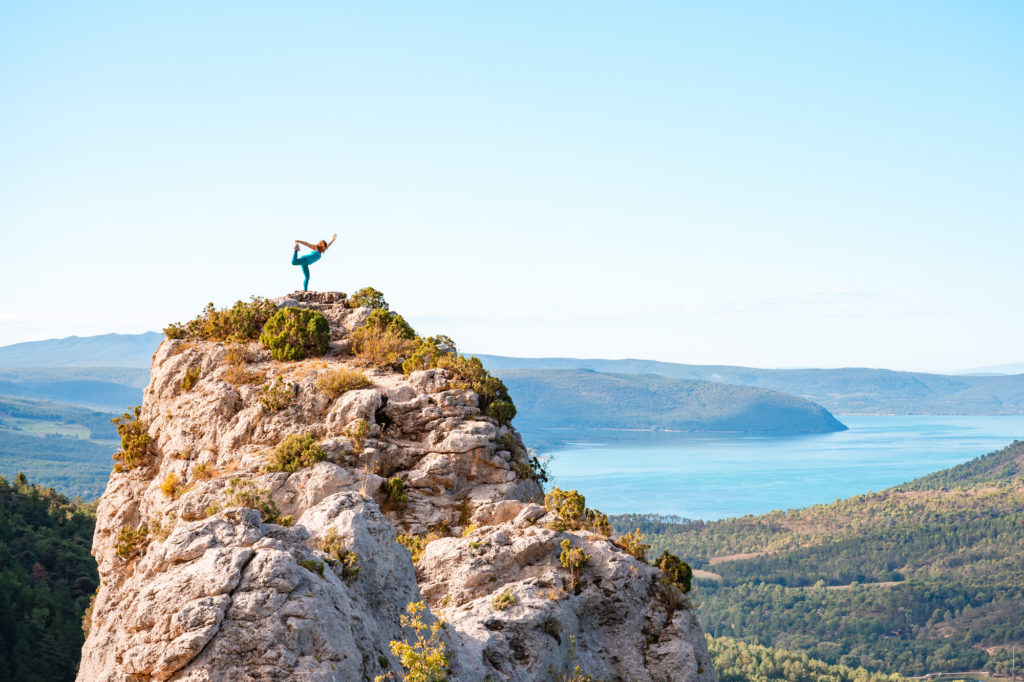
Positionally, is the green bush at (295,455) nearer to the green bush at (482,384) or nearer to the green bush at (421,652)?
the green bush at (482,384)

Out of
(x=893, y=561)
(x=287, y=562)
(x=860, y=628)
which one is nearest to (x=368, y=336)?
(x=287, y=562)

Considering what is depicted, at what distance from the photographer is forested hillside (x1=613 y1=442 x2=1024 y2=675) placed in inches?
5349

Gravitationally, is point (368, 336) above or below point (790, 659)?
above

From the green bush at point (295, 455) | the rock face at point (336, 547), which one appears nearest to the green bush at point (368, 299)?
the rock face at point (336, 547)

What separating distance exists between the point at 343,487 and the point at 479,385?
390cm

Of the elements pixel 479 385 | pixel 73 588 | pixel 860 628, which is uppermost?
pixel 479 385

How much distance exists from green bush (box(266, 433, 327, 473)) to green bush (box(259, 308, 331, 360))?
3747 millimetres

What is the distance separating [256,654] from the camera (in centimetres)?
821

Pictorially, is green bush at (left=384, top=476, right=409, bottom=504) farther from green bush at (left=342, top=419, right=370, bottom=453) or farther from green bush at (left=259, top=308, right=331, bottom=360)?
green bush at (left=259, top=308, right=331, bottom=360)

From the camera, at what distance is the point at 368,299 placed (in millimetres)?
22844

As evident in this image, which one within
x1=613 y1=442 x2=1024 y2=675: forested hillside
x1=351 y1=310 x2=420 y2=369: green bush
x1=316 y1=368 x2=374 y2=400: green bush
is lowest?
x1=613 y1=442 x2=1024 y2=675: forested hillside

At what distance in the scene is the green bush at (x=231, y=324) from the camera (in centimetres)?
2102

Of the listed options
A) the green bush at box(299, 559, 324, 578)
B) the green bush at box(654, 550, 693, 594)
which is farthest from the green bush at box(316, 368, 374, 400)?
the green bush at box(299, 559, 324, 578)

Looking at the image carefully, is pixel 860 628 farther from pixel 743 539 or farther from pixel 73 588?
pixel 73 588
